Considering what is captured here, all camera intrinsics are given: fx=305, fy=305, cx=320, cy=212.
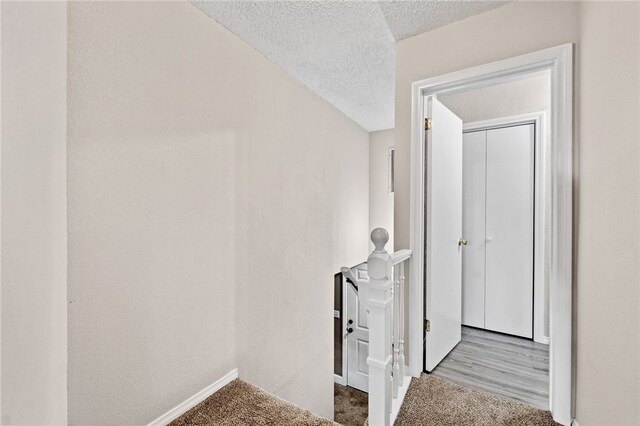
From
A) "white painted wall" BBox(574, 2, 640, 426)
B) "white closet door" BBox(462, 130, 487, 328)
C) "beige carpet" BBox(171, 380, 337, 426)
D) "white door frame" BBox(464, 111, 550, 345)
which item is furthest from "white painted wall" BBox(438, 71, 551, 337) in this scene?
"beige carpet" BBox(171, 380, 337, 426)

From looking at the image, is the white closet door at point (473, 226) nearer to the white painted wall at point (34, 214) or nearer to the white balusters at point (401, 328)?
the white balusters at point (401, 328)

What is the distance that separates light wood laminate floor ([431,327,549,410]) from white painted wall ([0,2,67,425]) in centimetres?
205

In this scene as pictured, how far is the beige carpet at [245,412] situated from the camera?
1488mm

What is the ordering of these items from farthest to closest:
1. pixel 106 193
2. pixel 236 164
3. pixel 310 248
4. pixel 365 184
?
pixel 365 184 < pixel 310 248 < pixel 236 164 < pixel 106 193

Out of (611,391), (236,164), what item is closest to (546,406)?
(611,391)

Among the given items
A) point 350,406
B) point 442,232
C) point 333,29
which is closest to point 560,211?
point 442,232

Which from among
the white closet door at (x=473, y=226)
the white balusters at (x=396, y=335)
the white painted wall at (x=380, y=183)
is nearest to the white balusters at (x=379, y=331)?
the white balusters at (x=396, y=335)

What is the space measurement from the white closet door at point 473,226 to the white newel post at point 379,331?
182 centimetres

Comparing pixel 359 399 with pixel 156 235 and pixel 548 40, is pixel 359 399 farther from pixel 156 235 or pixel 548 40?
pixel 548 40

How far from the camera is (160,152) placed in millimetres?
1481

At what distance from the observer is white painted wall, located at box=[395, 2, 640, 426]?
0.96 meters

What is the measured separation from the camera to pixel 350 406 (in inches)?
146

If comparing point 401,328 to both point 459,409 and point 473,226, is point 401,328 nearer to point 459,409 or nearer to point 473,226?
point 459,409

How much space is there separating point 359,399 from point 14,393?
12.0 ft
